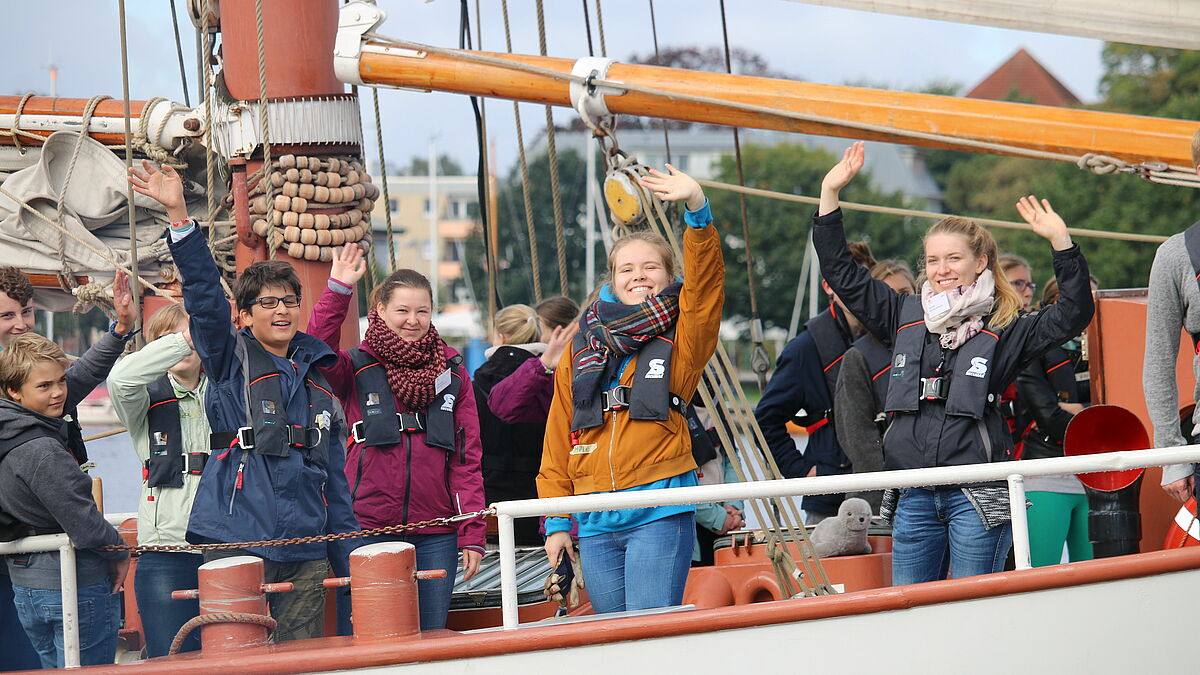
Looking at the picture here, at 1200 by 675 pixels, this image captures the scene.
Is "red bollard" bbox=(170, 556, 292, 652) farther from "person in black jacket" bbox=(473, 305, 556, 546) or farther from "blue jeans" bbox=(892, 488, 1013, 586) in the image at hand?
"person in black jacket" bbox=(473, 305, 556, 546)

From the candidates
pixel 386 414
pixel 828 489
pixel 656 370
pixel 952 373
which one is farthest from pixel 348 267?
pixel 952 373

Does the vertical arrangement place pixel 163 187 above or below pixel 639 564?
above

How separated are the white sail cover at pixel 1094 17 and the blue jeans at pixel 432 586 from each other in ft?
10.1

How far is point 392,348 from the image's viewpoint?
4.29 meters

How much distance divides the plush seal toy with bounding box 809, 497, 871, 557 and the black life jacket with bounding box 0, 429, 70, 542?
2.42m

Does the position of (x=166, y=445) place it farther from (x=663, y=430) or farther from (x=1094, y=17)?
(x=1094, y=17)

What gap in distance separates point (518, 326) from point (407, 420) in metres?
1.38

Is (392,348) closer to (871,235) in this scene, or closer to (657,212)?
(657,212)

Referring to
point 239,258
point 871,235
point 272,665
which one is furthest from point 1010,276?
point 871,235

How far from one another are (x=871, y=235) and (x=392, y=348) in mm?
38758

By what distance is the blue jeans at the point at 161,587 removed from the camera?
12.6 ft

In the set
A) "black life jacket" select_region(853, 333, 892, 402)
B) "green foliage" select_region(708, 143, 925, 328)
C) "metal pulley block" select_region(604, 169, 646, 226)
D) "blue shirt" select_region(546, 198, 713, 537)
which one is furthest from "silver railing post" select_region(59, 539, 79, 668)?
"green foliage" select_region(708, 143, 925, 328)

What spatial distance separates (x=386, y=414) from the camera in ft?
14.0

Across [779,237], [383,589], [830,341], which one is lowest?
[383,589]
